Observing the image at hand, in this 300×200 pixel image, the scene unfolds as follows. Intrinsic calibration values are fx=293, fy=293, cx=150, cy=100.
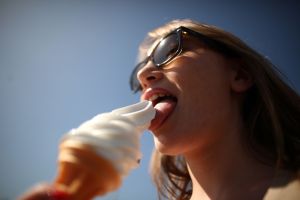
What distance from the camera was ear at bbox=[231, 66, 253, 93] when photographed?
9.43 feet

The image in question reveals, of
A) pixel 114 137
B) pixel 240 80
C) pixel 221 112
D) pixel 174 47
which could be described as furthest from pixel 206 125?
pixel 114 137

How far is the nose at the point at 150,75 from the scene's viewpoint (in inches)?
107

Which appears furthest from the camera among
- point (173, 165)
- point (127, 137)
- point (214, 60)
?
point (173, 165)

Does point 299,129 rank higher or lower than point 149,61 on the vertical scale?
lower

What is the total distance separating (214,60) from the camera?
2.79 metres

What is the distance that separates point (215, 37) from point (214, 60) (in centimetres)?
26

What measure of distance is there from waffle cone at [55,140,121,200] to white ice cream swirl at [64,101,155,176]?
1.5 inches

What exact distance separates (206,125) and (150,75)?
691 millimetres

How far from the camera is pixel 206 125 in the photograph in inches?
102

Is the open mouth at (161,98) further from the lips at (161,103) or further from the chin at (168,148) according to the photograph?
the chin at (168,148)

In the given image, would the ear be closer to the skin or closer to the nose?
the skin

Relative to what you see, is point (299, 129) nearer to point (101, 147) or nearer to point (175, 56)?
point (175, 56)

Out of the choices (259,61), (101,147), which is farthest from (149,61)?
(101,147)

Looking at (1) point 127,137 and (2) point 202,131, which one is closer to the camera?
(1) point 127,137
